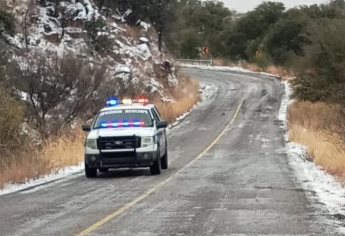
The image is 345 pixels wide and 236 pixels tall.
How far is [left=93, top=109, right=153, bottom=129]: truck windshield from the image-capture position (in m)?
20.5

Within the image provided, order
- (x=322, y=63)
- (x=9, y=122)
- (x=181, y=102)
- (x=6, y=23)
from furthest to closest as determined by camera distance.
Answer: (x=181, y=102) → (x=322, y=63) → (x=6, y=23) → (x=9, y=122)

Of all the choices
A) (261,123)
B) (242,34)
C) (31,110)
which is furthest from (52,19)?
(242,34)

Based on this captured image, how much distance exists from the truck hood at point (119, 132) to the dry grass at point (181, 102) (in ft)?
80.0

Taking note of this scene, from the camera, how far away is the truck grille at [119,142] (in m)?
19.6

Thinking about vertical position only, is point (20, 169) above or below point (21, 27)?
below

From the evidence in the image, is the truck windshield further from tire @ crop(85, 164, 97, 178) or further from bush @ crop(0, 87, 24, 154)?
bush @ crop(0, 87, 24, 154)

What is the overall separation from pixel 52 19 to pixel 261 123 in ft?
50.8

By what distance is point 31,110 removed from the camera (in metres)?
29.8

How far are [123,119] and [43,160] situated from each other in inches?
103

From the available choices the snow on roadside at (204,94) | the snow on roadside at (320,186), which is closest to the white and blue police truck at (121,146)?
the snow on roadside at (320,186)

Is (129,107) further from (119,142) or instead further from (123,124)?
(119,142)

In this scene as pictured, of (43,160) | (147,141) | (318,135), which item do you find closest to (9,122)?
(43,160)

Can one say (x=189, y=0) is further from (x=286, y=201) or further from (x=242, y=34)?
(x=286, y=201)

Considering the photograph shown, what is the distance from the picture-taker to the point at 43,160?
69.3 ft
